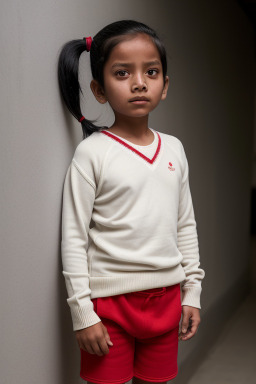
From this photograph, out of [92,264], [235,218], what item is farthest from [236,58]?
[92,264]

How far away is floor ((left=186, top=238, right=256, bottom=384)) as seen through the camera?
228cm

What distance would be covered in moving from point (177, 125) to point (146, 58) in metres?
0.94

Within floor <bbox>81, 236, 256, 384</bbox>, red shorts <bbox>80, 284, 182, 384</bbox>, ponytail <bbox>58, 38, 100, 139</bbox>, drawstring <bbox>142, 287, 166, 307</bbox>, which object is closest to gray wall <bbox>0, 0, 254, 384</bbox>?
ponytail <bbox>58, 38, 100, 139</bbox>

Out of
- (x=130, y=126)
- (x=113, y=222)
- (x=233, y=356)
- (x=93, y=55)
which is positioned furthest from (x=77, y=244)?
(x=233, y=356)

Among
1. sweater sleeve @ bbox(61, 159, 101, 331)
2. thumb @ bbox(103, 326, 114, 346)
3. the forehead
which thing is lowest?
thumb @ bbox(103, 326, 114, 346)

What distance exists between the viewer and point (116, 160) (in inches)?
45.3

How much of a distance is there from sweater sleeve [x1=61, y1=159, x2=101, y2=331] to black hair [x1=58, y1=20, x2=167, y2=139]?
0.51ft

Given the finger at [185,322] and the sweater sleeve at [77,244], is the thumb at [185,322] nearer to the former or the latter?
the finger at [185,322]

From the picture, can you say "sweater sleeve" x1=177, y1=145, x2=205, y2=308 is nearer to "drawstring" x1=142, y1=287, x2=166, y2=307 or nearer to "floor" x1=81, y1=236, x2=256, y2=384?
"drawstring" x1=142, y1=287, x2=166, y2=307

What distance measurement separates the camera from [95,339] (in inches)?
43.4

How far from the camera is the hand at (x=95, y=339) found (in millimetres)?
1101

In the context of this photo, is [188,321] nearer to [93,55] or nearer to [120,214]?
[120,214]

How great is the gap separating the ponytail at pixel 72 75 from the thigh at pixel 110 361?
0.47 m

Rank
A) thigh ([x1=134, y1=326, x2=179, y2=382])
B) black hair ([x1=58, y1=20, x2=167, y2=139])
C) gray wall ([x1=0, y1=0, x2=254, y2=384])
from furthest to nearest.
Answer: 1. thigh ([x1=134, y1=326, x2=179, y2=382])
2. black hair ([x1=58, y1=20, x2=167, y2=139])
3. gray wall ([x1=0, y1=0, x2=254, y2=384])
